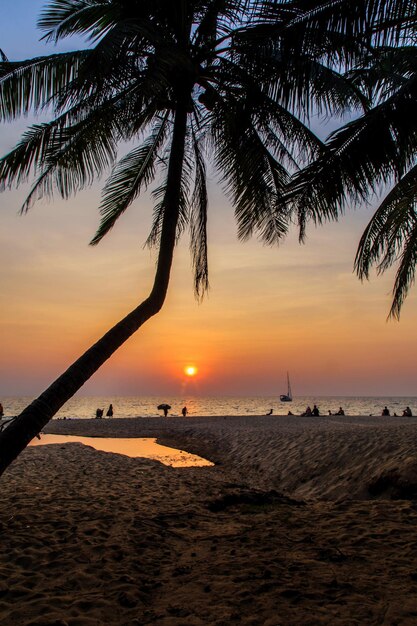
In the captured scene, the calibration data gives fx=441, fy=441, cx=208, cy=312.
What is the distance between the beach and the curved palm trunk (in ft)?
4.10

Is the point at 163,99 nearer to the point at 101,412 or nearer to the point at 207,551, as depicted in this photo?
the point at 207,551

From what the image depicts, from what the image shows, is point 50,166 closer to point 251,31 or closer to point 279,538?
point 251,31

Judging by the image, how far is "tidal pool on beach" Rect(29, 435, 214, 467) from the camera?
15.4 metres

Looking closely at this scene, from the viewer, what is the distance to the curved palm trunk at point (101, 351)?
210 inches

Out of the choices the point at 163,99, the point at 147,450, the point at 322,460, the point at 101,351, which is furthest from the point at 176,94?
the point at 147,450

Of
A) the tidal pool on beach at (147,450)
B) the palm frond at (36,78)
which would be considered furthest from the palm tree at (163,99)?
the tidal pool on beach at (147,450)

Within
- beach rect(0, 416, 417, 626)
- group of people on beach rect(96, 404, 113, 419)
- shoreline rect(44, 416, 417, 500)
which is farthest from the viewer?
group of people on beach rect(96, 404, 113, 419)

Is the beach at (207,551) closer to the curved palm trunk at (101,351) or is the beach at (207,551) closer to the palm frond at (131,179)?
the curved palm trunk at (101,351)

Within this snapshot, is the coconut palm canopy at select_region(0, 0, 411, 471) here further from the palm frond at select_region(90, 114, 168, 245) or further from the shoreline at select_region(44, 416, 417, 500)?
the shoreline at select_region(44, 416, 417, 500)

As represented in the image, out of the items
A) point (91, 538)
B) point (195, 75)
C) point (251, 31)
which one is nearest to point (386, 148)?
point (251, 31)

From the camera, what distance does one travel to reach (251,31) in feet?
15.8

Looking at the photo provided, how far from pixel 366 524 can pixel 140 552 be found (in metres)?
3.00

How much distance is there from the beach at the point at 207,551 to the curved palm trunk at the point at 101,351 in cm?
125

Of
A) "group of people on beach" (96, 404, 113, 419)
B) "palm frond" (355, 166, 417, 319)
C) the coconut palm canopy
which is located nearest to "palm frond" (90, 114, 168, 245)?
the coconut palm canopy
